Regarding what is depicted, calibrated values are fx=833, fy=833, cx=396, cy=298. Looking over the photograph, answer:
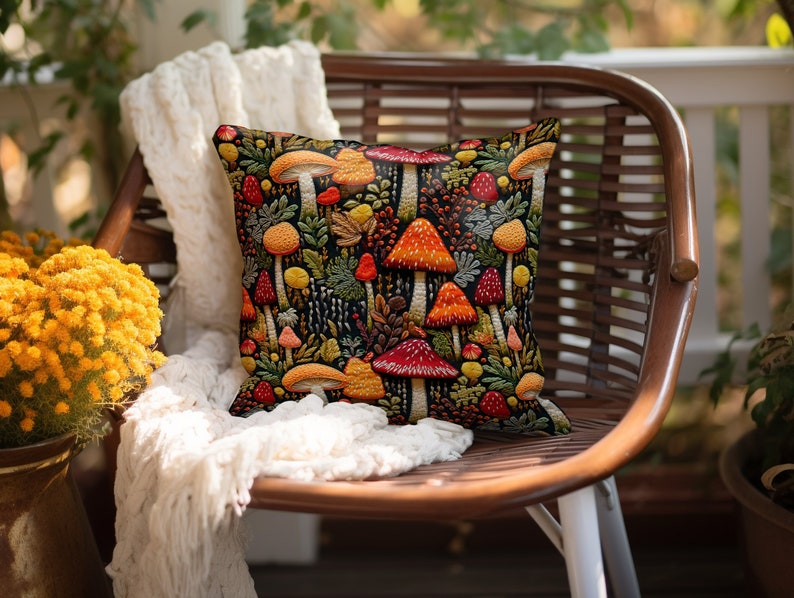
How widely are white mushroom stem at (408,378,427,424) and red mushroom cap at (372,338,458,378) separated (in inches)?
0.5

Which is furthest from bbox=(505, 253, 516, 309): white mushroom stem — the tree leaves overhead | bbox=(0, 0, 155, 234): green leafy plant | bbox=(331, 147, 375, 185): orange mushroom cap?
bbox=(0, 0, 155, 234): green leafy plant

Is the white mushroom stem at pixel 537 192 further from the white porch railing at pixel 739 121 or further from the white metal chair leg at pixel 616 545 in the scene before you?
the white porch railing at pixel 739 121

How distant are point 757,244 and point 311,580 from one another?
1022 millimetres

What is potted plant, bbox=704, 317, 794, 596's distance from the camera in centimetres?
110

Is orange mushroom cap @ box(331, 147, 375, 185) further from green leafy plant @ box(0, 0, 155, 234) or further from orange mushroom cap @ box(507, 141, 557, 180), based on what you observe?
green leafy plant @ box(0, 0, 155, 234)

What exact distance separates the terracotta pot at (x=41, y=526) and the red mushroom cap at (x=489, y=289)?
538mm

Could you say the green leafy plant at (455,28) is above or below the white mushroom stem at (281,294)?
above

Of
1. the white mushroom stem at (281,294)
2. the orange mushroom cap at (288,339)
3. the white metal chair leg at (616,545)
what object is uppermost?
the white mushroom stem at (281,294)

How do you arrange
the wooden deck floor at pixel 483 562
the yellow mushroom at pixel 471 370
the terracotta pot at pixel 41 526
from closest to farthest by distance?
1. the terracotta pot at pixel 41 526
2. the yellow mushroom at pixel 471 370
3. the wooden deck floor at pixel 483 562

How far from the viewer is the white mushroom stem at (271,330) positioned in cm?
113

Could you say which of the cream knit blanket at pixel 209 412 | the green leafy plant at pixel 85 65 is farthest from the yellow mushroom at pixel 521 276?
the green leafy plant at pixel 85 65

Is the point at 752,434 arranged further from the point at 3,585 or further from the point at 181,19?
the point at 181,19

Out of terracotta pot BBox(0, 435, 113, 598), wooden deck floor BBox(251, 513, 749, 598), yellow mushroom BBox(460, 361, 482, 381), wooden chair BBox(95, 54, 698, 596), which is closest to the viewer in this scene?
wooden chair BBox(95, 54, 698, 596)

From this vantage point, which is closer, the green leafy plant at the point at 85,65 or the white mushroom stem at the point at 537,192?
the white mushroom stem at the point at 537,192
